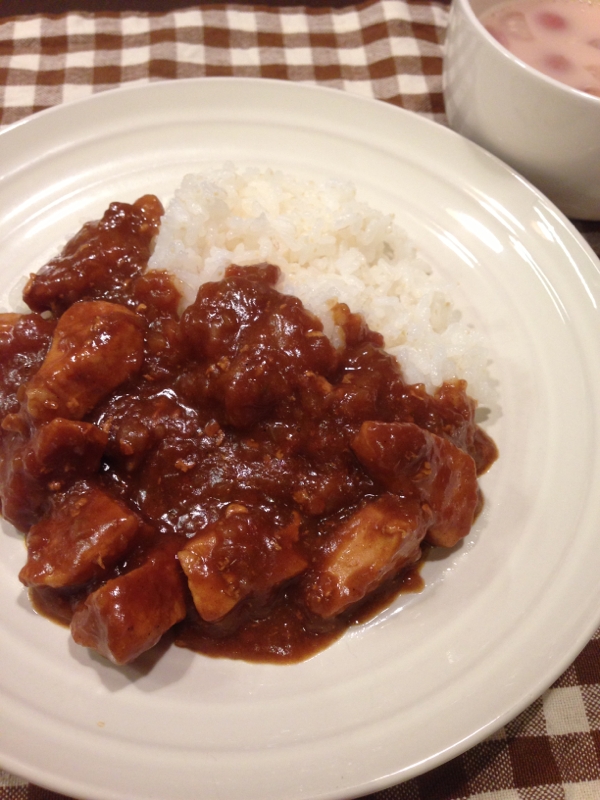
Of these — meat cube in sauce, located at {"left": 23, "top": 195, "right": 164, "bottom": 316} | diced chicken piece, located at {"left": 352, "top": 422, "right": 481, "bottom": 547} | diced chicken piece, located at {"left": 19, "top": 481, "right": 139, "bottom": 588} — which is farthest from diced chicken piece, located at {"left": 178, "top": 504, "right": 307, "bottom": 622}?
meat cube in sauce, located at {"left": 23, "top": 195, "right": 164, "bottom": 316}

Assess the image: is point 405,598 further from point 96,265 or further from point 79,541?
point 96,265

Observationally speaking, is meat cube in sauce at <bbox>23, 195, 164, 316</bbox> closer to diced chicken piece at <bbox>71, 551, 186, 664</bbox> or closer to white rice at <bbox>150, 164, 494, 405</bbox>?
white rice at <bbox>150, 164, 494, 405</bbox>

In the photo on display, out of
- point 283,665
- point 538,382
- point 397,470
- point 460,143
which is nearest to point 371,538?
point 397,470

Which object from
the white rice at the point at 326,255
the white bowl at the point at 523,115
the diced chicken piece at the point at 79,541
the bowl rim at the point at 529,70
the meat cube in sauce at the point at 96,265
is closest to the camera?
the diced chicken piece at the point at 79,541

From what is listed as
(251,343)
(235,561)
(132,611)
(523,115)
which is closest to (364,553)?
(235,561)

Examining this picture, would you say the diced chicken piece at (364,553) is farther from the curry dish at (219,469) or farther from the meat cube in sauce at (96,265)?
the meat cube in sauce at (96,265)

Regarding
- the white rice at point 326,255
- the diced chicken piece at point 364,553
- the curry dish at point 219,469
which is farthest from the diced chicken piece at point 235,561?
the white rice at point 326,255
